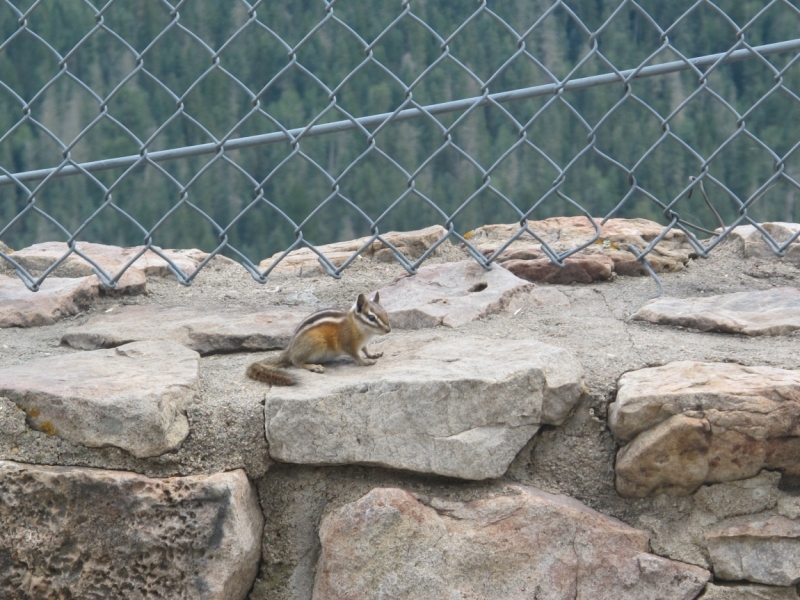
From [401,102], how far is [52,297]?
188cm

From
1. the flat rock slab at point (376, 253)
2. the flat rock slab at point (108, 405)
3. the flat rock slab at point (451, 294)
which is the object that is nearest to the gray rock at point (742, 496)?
the flat rock slab at point (451, 294)

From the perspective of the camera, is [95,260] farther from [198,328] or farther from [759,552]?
[759,552]

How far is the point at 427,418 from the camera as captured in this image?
6.67ft

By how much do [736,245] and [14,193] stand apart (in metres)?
3.97

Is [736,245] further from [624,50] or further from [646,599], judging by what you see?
[646,599]

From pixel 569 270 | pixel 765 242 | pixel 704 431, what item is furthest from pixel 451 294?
pixel 765 242

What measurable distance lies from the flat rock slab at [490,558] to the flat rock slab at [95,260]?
1.55 m

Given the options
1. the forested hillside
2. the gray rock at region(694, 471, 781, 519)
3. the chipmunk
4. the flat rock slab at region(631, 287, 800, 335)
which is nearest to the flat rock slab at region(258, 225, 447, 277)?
the forested hillside

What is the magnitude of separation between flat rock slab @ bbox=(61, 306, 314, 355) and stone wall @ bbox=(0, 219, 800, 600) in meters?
0.29

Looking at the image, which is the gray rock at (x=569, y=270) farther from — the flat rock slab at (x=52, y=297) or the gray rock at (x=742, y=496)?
the flat rock slab at (x=52, y=297)

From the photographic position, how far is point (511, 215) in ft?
15.7

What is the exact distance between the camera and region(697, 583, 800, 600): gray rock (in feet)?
6.35

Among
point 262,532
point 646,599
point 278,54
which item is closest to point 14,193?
point 278,54

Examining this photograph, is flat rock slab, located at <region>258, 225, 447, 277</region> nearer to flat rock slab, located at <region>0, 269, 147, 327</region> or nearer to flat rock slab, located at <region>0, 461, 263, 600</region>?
flat rock slab, located at <region>0, 269, 147, 327</region>
